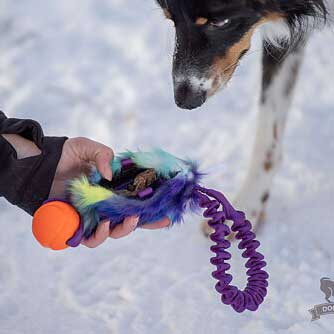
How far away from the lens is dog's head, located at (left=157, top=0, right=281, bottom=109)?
1769 millimetres

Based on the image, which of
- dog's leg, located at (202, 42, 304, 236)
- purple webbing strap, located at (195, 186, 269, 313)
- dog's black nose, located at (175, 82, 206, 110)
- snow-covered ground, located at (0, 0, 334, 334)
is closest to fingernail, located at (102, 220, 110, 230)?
purple webbing strap, located at (195, 186, 269, 313)

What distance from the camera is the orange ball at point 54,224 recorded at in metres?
1.39

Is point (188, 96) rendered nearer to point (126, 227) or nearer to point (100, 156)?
point (100, 156)

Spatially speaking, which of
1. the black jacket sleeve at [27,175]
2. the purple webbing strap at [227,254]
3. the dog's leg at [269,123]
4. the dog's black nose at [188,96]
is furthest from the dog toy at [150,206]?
the dog's leg at [269,123]

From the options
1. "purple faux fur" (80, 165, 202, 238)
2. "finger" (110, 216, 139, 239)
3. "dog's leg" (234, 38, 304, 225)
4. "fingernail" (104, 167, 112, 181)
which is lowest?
"dog's leg" (234, 38, 304, 225)

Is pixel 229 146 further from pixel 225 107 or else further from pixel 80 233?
pixel 80 233

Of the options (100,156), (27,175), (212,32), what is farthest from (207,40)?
(27,175)

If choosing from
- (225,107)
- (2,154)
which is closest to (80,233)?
(2,154)

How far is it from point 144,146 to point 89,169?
0.86 m

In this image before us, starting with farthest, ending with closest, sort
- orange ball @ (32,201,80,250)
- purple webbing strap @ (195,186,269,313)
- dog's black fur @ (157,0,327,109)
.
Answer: dog's black fur @ (157,0,327,109) < purple webbing strap @ (195,186,269,313) < orange ball @ (32,201,80,250)

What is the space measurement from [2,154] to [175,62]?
1.95 feet

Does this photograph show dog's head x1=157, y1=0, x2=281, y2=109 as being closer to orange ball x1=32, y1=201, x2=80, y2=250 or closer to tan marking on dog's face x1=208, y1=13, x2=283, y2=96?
tan marking on dog's face x1=208, y1=13, x2=283, y2=96

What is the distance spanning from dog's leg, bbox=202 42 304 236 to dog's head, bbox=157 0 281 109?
0.95ft

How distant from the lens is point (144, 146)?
2477 millimetres
